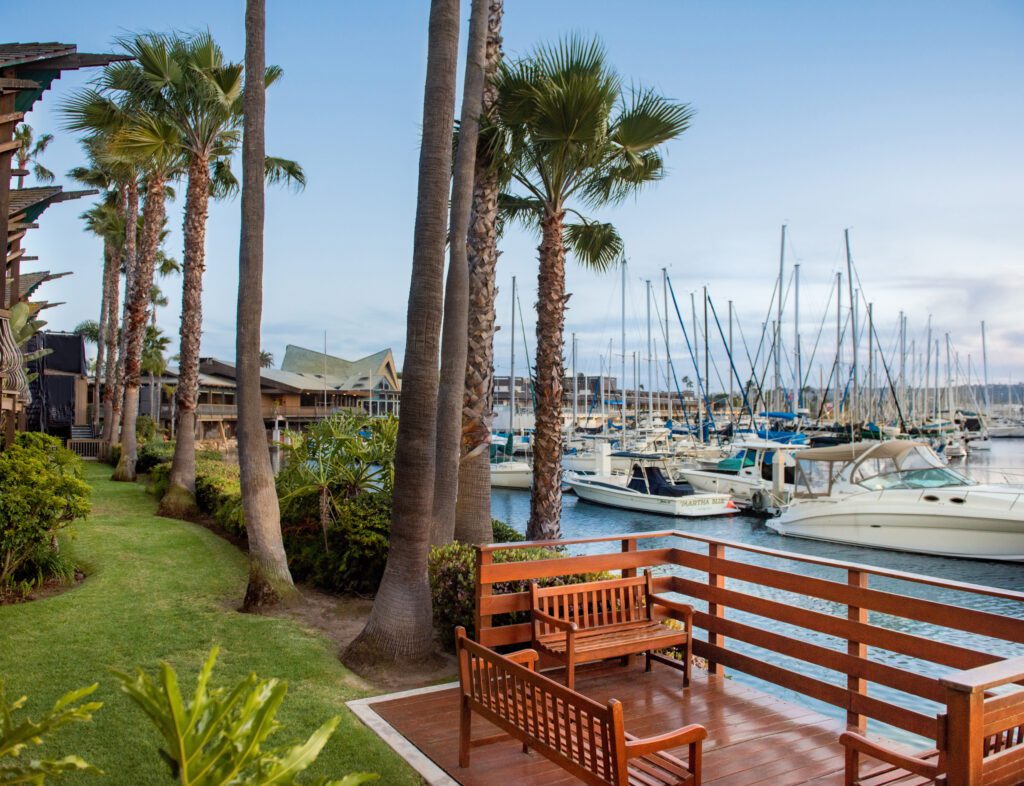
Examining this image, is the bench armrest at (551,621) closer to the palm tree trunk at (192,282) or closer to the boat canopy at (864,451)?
the palm tree trunk at (192,282)

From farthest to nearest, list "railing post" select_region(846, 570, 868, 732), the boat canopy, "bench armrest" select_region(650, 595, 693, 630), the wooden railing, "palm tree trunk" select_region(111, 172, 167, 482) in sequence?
1. the boat canopy
2. "palm tree trunk" select_region(111, 172, 167, 482)
3. "bench armrest" select_region(650, 595, 693, 630)
4. "railing post" select_region(846, 570, 868, 732)
5. the wooden railing

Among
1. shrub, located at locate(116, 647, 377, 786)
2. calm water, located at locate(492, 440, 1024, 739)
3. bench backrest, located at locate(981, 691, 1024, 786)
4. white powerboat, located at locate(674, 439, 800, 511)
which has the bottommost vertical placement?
calm water, located at locate(492, 440, 1024, 739)

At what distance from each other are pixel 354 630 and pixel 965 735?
636 cm

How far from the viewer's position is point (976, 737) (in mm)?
2850

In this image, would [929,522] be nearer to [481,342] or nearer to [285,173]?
[481,342]

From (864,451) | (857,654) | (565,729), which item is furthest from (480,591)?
(864,451)

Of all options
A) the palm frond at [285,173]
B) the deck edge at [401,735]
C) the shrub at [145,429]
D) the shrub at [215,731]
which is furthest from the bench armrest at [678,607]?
the shrub at [145,429]

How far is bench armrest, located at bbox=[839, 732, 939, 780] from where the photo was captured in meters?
3.05

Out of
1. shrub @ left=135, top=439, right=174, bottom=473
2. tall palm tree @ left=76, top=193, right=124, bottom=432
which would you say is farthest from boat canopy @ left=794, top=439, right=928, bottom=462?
tall palm tree @ left=76, top=193, right=124, bottom=432

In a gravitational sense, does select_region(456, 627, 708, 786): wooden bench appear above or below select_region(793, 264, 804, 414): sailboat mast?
below

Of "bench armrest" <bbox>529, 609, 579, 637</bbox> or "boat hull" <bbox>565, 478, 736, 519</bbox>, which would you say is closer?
"bench armrest" <bbox>529, 609, 579, 637</bbox>

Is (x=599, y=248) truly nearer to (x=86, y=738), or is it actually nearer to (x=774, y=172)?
(x=774, y=172)

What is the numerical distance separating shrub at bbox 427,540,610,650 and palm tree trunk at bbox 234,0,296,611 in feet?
7.87

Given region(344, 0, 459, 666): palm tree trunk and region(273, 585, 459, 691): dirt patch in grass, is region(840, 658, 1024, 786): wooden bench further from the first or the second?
region(344, 0, 459, 666): palm tree trunk
